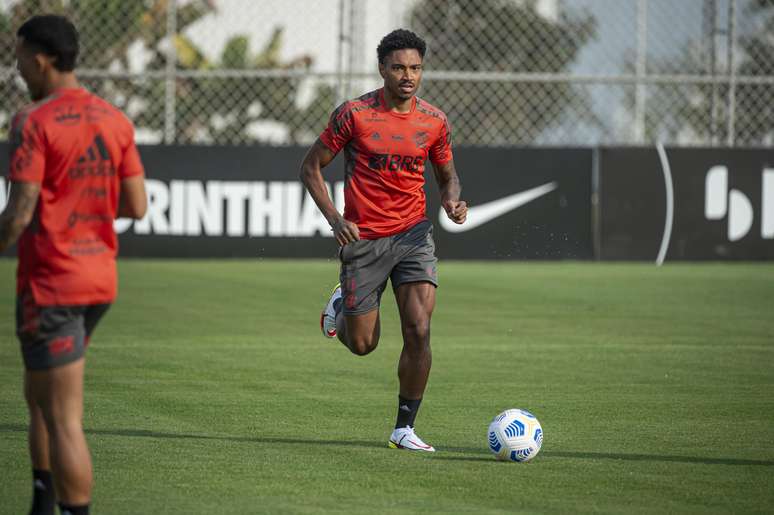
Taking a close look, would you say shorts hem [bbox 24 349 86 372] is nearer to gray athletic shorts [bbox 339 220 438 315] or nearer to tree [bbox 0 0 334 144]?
gray athletic shorts [bbox 339 220 438 315]

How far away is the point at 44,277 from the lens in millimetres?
4781

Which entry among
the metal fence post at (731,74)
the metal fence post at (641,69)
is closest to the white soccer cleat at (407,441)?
the metal fence post at (641,69)

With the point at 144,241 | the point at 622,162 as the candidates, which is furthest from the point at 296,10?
the point at 622,162

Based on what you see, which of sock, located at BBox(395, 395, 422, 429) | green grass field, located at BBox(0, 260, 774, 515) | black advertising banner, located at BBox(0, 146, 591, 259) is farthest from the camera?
black advertising banner, located at BBox(0, 146, 591, 259)

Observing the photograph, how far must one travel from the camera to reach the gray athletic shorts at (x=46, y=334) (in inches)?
188

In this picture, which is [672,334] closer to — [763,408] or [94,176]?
[763,408]

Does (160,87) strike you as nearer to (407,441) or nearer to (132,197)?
(407,441)

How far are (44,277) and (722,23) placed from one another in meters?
16.6

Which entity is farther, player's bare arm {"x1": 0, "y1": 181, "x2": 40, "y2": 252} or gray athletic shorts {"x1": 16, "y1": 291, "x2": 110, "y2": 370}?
gray athletic shorts {"x1": 16, "y1": 291, "x2": 110, "y2": 370}

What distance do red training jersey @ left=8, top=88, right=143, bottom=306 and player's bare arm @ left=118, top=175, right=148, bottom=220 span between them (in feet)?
0.34

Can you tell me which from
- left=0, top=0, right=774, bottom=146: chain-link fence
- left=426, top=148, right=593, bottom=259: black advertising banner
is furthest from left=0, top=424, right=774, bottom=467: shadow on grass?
left=0, top=0, right=774, bottom=146: chain-link fence

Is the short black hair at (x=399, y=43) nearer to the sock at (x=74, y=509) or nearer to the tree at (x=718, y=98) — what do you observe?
the sock at (x=74, y=509)

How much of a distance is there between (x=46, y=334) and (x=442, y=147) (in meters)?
3.44

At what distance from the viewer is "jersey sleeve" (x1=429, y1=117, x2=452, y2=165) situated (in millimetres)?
7660
